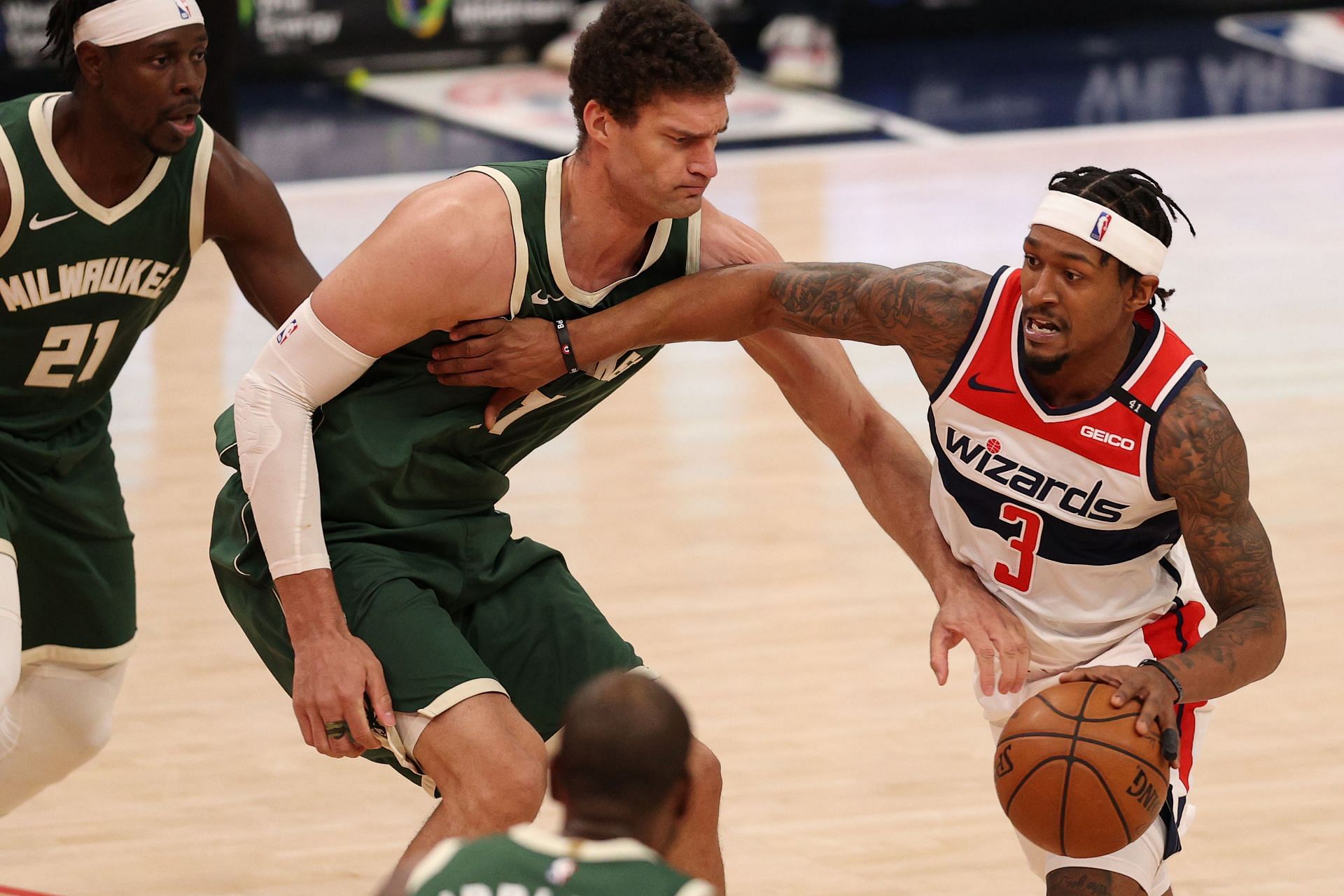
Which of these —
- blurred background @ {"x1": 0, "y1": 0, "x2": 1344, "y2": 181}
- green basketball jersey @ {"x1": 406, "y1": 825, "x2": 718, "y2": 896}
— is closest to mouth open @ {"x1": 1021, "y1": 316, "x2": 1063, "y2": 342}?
green basketball jersey @ {"x1": 406, "y1": 825, "x2": 718, "y2": 896}

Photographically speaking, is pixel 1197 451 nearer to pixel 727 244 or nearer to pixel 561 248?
pixel 727 244

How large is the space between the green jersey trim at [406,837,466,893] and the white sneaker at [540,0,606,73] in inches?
426

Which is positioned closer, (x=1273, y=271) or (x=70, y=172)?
(x=70, y=172)

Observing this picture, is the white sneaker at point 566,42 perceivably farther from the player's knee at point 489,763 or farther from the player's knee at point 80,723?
the player's knee at point 489,763

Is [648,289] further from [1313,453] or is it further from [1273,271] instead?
[1273,271]

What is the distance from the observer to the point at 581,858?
2057mm

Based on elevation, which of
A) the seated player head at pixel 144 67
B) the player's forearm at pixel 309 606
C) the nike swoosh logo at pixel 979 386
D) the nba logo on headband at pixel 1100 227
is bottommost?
the player's forearm at pixel 309 606

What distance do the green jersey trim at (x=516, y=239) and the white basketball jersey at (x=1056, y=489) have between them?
78cm

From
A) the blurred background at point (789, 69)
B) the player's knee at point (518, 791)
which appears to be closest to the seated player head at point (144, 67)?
the player's knee at point (518, 791)

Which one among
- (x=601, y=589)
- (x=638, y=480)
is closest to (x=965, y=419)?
(x=601, y=589)

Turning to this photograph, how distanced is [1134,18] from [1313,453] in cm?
866

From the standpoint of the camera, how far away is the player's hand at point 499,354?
335cm

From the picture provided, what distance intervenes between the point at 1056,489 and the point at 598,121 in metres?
1.04

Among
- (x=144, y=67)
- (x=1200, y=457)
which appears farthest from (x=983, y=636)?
(x=144, y=67)
